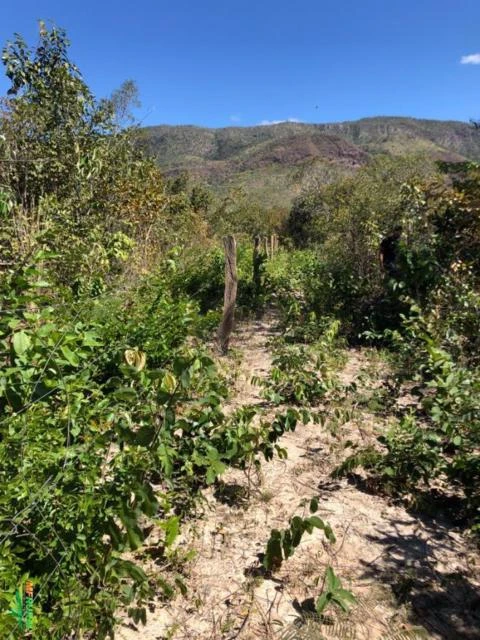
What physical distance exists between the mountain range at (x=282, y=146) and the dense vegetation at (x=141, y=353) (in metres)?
53.2

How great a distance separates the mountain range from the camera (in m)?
82.1

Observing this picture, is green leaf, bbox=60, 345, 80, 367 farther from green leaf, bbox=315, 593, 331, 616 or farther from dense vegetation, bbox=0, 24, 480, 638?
green leaf, bbox=315, 593, 331, 616

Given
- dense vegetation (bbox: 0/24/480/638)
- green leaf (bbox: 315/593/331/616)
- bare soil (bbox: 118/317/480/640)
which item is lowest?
bare soil (bbox: 118/317/480/640)

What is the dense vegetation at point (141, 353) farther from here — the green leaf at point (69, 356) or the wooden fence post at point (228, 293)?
the wooden fence post at point (228, 293)

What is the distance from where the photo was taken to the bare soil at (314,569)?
180cm

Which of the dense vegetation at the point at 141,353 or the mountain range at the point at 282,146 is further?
the mountain range at the point at 282,146

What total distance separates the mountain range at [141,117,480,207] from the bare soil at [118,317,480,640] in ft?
188

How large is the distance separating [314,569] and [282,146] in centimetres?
11445

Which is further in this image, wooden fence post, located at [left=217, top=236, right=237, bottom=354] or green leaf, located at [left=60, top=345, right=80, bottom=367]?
wooden fence post, located at [left=217, top=236, right=237, bottom=354]

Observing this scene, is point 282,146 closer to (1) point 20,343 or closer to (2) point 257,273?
(2) point 257,273

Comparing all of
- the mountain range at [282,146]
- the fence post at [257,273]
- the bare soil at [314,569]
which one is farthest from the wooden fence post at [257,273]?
the mountain range at [282,146]

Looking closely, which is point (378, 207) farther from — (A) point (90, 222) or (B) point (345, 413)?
(B) point (345, 413)

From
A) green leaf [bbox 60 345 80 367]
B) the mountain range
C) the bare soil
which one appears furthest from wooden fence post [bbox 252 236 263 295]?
the mountain range

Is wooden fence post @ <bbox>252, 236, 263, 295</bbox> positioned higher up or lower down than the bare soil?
higher up
